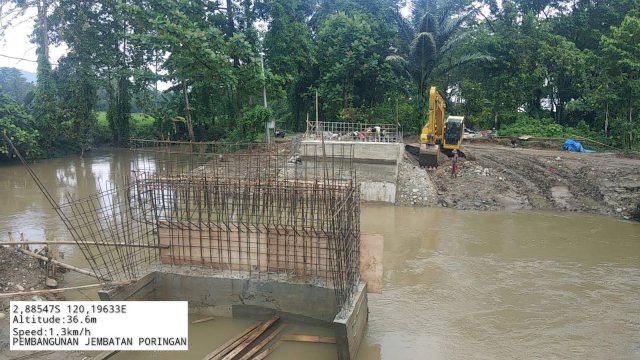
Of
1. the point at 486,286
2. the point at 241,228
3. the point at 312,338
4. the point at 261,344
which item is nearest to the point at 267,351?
the point at 261,344

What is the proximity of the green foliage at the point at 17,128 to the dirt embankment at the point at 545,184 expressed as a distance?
1600 centimetres

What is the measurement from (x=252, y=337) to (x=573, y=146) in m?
17.4

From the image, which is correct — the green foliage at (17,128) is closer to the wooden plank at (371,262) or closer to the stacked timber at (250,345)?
the stacked timber at (250,345)

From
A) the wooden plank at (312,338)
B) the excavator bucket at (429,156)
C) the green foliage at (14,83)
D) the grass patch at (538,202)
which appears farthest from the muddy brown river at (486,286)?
the green foliage at (14,83)

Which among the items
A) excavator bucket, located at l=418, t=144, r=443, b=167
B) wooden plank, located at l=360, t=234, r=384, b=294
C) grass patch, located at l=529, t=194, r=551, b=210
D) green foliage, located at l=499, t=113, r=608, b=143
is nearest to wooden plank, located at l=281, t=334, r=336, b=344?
wooden plank, located at l=360, t=234, r=384, b=294

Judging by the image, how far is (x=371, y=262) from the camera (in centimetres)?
621

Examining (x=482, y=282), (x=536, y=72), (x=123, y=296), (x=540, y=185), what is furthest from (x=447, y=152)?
(x=123, y=296)

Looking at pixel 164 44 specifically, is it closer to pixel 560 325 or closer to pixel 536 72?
pixel 560 325

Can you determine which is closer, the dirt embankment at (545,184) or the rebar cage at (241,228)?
the rebar cage at (241,228)

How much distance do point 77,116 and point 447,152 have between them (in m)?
17.5

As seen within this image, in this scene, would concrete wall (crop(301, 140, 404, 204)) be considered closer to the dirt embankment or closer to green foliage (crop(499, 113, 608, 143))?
the dirt embankment

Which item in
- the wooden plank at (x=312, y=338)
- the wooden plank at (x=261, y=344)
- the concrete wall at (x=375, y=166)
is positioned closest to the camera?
the wooden plank at (x=261, y=344)

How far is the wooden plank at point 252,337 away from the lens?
5.36 meters

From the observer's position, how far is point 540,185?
14.6 metres
